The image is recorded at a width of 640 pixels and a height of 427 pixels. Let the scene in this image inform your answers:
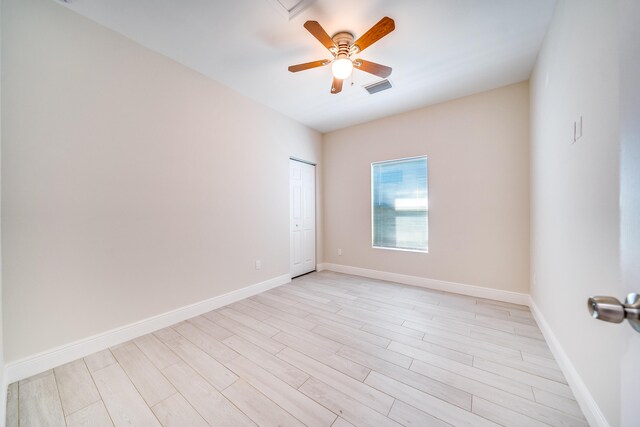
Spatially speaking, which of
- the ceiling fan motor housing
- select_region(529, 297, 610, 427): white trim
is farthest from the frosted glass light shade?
select_region(529, 297, 610, 427): white trim

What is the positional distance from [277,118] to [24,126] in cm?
267

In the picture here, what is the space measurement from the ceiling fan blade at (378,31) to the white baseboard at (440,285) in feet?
10.3

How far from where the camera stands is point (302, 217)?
4301mm

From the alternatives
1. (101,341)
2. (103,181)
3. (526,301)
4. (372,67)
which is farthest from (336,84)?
(526,301)

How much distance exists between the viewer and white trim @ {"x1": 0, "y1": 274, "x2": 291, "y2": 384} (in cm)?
167

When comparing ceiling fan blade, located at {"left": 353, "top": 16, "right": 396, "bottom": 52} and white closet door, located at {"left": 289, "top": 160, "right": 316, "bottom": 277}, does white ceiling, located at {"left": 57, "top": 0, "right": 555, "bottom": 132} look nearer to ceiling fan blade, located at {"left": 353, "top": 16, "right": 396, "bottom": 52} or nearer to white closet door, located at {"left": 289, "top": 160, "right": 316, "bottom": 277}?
ceiling fan blade, located at {"left": 353, "top": 16, "right": 396, "bottom": 52}

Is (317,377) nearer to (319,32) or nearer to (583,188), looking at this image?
(583,188)

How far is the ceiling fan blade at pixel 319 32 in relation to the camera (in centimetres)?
168

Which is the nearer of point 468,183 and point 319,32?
point 319,32

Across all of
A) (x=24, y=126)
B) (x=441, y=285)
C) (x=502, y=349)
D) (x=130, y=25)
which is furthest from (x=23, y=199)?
(x=441, y=285)

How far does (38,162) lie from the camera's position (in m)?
1.75

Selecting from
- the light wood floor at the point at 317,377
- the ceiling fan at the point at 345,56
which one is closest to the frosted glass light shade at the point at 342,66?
the ceiling fan at the point at 345,56

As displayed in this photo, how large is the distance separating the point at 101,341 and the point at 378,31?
3419 millimetres

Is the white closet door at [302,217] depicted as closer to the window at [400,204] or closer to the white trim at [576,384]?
the window at [400,204]
